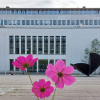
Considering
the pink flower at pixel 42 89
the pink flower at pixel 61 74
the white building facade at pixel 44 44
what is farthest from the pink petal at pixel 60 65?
the white building facade at pixel 44 44

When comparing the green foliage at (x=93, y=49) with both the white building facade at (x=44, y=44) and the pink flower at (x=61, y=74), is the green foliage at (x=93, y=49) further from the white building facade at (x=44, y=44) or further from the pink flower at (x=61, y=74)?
the pink flower at (x=61, y=74)

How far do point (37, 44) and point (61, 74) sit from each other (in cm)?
2883

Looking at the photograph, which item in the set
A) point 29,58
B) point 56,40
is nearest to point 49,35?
point 56,40

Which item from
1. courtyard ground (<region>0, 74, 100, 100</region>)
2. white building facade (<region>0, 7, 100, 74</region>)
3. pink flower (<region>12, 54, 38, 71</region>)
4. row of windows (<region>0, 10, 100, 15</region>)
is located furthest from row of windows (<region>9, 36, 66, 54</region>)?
pink flower (<region>12, 54, 38, 71</region>)

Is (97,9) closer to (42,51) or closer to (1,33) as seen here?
(42,51)

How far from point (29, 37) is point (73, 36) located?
8267 mm

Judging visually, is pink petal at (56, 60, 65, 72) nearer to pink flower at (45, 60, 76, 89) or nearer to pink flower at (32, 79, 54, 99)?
pink flower at (45, 60, 76, 89)

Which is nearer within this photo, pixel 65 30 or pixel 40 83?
pixel 40 83

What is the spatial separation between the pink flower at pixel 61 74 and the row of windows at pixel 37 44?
2856cm

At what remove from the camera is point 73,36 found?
29469 millimetres

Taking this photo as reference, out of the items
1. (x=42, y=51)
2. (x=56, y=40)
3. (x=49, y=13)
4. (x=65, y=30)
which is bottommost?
(x=42, y=51)

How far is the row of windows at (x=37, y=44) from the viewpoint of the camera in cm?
2945

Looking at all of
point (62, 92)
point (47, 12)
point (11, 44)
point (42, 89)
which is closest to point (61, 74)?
point (42, 89)

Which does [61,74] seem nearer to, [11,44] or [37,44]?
[37,44]
